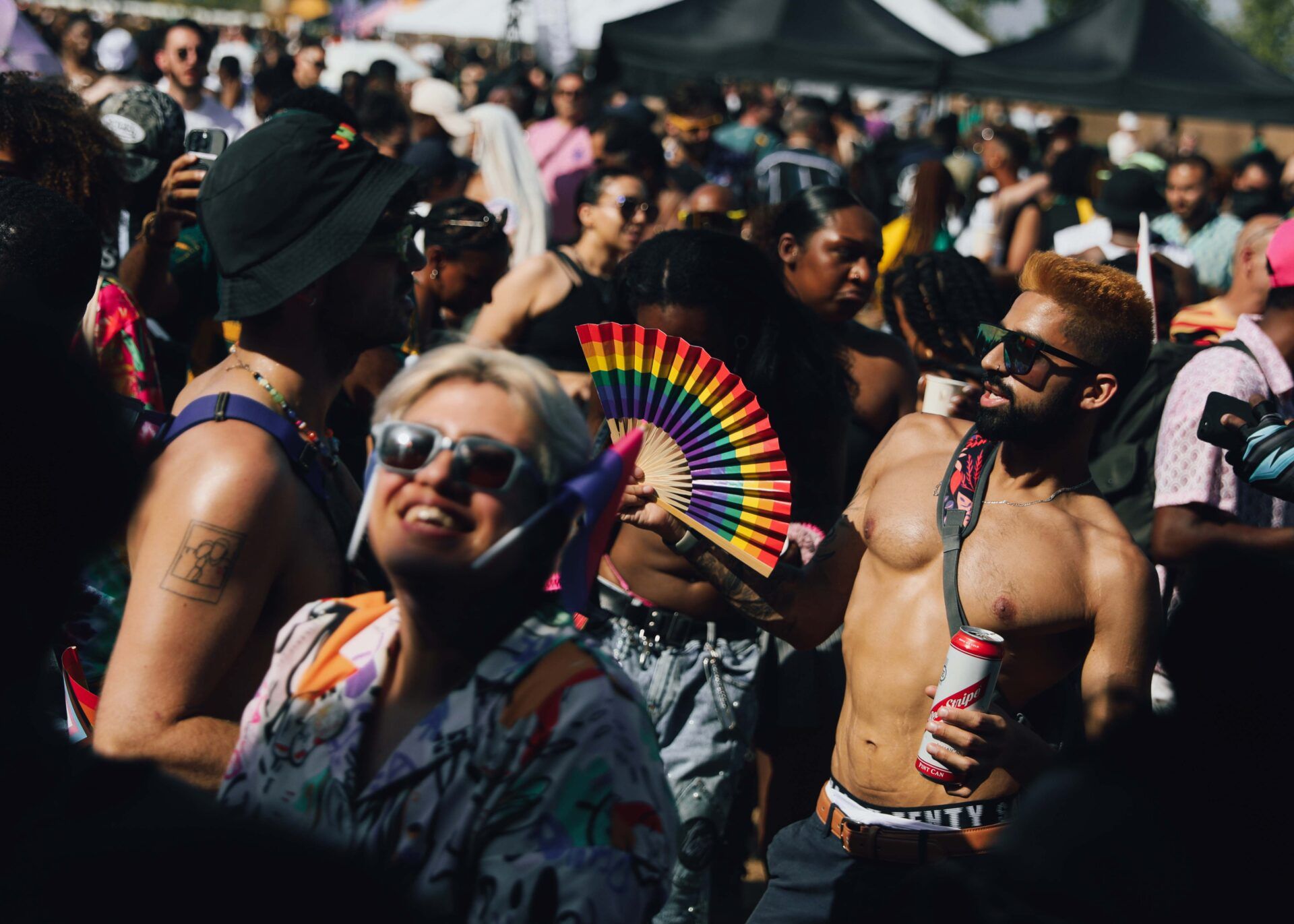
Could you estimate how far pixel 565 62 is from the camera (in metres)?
15.8

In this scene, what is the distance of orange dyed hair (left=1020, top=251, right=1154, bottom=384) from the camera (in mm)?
3195

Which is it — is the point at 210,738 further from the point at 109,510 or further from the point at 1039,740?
the point at 1039,740

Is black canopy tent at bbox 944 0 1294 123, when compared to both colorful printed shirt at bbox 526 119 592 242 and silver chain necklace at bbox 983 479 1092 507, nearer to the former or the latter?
colorful printed shirt at bbox 526 119 592 242

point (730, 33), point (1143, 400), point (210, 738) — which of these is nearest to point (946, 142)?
point (730, 33)

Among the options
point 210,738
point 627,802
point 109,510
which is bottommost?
point 210,738

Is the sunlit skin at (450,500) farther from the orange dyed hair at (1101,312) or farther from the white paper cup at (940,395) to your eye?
the white paper cup at (940,395)

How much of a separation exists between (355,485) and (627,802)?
1.21 meters

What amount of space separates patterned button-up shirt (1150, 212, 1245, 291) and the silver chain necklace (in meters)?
6.54

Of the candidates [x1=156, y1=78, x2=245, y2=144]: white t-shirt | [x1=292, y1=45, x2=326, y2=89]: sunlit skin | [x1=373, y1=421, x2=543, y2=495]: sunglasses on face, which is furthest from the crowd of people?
[x1=292, y1=45, x2=326, y2=89]: sunlit skin

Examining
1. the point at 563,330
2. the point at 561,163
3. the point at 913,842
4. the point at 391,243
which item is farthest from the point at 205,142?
the point at 561,163

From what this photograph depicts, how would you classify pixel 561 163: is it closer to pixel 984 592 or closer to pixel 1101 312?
pixel 1101 312

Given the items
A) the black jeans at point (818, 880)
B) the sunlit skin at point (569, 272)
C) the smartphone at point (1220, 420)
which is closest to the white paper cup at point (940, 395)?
the smartphone at point (1220, 420)

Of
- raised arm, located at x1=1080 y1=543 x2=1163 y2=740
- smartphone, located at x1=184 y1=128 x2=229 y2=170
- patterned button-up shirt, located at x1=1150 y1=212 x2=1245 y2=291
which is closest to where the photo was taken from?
raised arm, located at x1=1080 y1=543 x2=1163 y2=740

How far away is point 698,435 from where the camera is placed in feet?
10.6
